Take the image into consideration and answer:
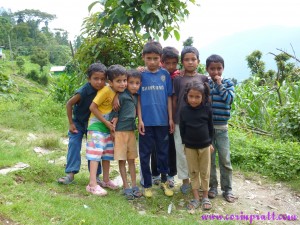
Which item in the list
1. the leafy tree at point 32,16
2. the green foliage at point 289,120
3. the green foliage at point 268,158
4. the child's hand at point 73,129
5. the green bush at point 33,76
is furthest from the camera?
the leafy tree at point 32,16

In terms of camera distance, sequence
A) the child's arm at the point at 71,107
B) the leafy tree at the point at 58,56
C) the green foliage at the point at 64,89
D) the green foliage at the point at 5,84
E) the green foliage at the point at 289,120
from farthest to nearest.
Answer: the leafy tree at the point at 58,56 → the green foliage at the point at 64,89 → the green foliage at the point at 289,120 → the child's arm at the point at 71,107 → the green foliage at the point at 5,84

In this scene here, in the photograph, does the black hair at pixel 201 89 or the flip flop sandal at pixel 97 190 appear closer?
the black hair at pixel 201 89

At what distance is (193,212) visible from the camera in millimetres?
3273

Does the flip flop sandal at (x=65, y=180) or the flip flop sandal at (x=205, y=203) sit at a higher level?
the flip flop sandal at (x=65, y=180)

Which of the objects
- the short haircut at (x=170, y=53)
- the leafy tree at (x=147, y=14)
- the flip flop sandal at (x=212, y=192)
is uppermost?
the leafy tree at (x=147, y=14)

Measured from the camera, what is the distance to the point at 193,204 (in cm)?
338

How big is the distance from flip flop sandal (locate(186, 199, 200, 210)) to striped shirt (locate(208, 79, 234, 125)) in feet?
2.83

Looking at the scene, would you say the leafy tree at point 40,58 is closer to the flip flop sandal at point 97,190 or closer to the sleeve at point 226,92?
the flip flop sandal at point 97,190

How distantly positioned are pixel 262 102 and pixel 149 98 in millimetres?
4473

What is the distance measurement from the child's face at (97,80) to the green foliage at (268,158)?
2575 mm

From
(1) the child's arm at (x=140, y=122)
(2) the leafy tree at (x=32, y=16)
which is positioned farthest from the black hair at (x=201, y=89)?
(2) the leafy tree at (x=32, y=16)

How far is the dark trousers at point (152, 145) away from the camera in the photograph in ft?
11.5

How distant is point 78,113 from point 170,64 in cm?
120

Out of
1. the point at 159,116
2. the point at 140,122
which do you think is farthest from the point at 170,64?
the point at 140,122
